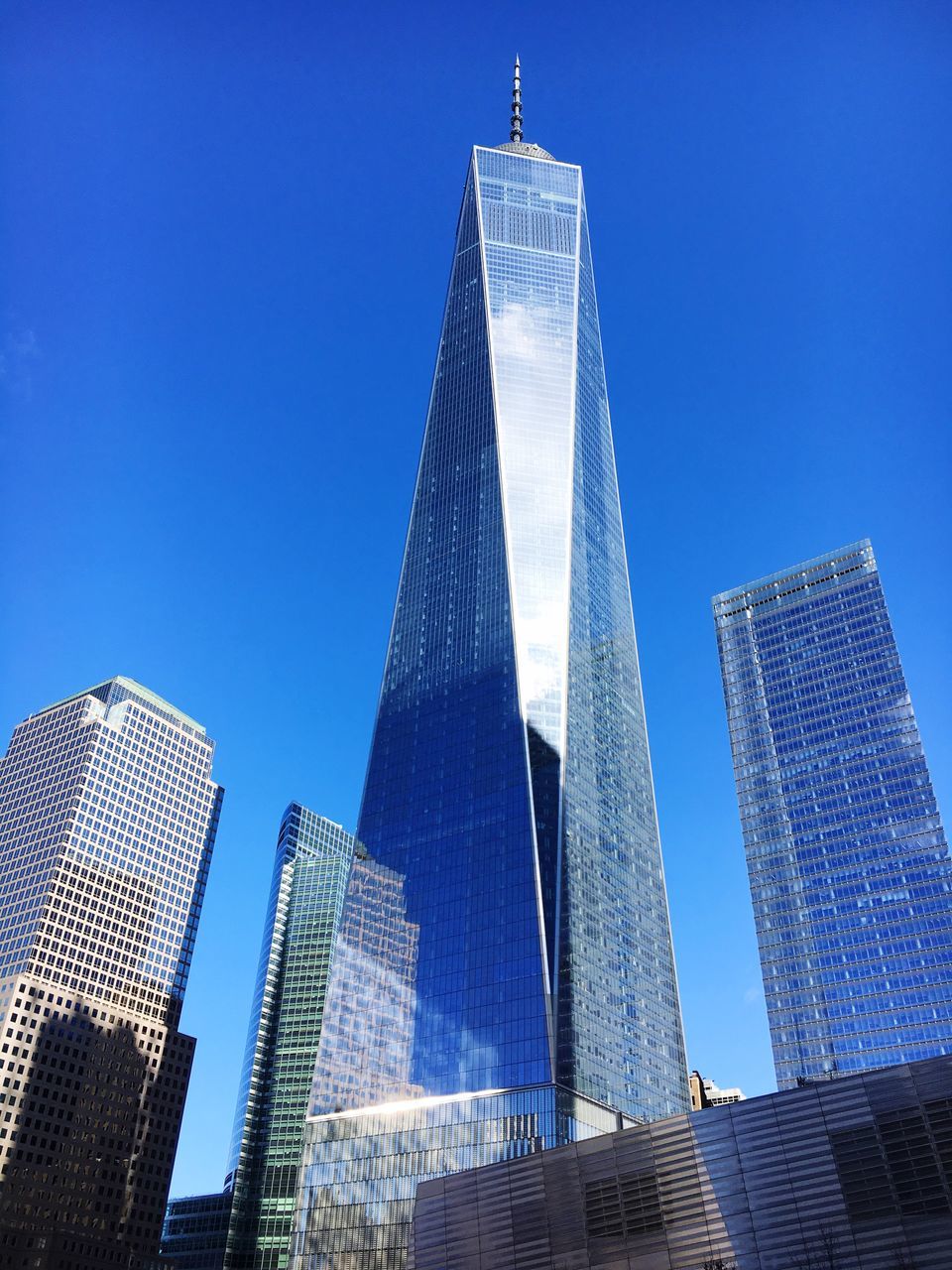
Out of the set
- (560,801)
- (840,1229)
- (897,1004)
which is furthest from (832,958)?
(840,1229)

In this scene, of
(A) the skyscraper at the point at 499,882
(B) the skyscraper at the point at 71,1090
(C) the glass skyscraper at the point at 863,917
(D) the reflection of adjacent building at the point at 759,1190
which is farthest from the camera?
(B) the skyscraper at the point at 71,1090

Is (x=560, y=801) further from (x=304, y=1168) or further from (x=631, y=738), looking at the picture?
(x=304, y=1168)

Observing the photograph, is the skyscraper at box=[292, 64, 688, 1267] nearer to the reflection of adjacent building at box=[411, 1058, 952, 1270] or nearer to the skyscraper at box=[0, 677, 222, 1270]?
the reflection of adjacent building at box=[411, 1058, 952, 1270]

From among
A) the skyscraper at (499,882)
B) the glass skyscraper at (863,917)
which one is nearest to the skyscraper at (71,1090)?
the skyscraper at (499,882)

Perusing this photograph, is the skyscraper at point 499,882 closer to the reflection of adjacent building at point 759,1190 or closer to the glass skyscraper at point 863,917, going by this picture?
the glass skyscraper at point 863,917

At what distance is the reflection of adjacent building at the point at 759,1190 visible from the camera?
240 feet

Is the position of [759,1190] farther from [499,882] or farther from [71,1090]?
[71,1090]

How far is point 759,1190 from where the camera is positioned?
259 feet

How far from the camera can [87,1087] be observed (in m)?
185

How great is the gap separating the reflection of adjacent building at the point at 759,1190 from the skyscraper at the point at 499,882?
42873 millimetres

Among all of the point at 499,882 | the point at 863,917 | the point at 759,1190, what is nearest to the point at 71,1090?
the point at 499,882

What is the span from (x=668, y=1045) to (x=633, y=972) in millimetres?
13095

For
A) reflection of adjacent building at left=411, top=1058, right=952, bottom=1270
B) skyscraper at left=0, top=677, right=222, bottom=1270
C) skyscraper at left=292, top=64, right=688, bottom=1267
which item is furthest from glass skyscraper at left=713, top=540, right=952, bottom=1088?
skyscraper at left=0, top=677, right=222, bottom=1270

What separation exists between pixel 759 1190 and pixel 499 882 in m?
77.1
